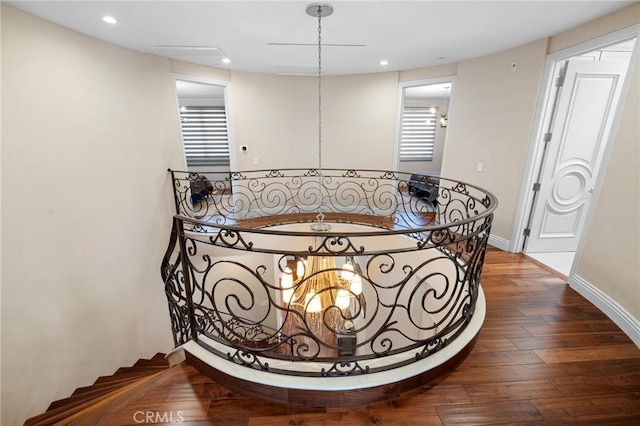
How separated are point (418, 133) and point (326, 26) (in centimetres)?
676

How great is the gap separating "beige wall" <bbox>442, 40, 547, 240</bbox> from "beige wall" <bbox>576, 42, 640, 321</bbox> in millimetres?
1056

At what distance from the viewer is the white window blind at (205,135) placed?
7945mm

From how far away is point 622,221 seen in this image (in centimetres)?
244

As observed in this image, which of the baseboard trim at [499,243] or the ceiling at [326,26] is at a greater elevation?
the ceiling at [326,26]

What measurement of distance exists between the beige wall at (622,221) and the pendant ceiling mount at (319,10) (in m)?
2.67

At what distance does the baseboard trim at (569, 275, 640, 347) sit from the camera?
2.25 m

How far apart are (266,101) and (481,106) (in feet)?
11.8

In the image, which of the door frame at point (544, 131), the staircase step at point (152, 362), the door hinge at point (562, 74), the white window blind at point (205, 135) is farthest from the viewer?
the white window blind at point (205, 135)

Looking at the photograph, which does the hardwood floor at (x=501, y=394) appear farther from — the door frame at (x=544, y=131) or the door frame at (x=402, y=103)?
the door frame at (x=402, y=103)

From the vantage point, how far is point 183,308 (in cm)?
215

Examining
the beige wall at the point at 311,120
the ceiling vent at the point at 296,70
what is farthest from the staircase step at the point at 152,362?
the ceiling vent at the point at 296,70

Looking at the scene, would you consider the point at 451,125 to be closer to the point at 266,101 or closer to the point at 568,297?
the point at 568,297

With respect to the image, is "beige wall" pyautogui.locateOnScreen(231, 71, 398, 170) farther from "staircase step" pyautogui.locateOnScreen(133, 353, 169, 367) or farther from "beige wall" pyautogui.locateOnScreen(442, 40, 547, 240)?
"staircase step" pyautogui.locateOnScreen(133, 353, 169, 367)

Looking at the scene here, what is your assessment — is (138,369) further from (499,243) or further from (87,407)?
(499,243)
